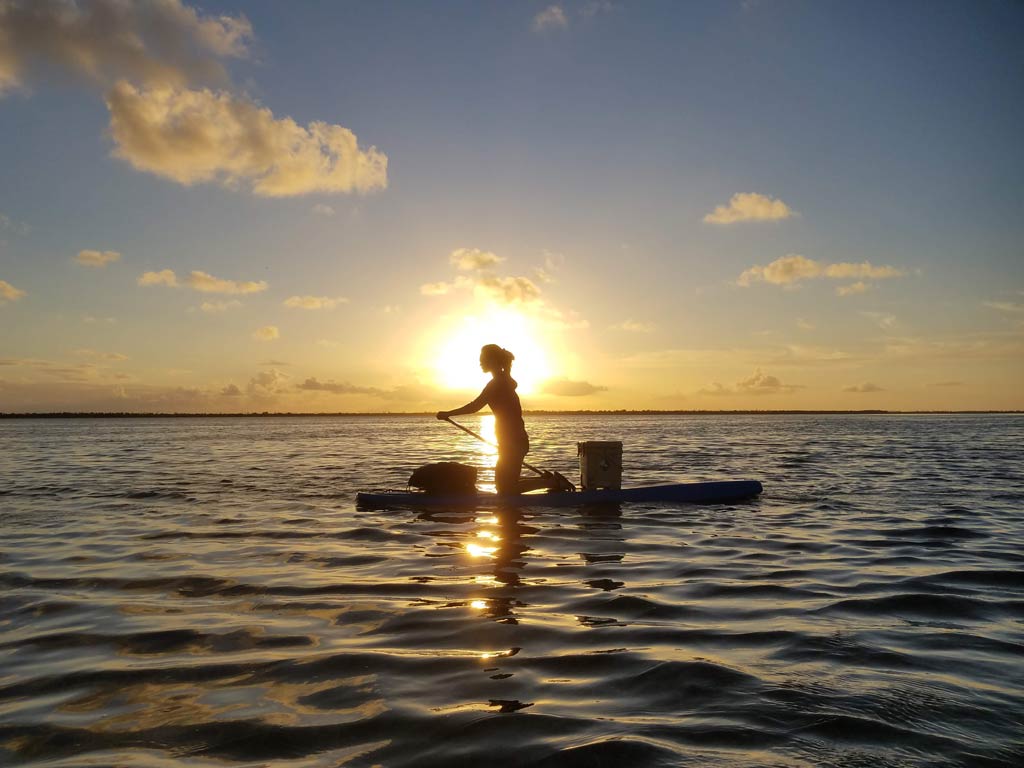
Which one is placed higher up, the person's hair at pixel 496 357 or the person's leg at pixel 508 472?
the person's hair at pixel 496 357

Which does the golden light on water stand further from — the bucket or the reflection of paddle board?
the bucket

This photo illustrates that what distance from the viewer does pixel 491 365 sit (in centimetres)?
1299

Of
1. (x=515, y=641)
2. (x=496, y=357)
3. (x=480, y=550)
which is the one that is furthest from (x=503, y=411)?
(x=515, y=641)

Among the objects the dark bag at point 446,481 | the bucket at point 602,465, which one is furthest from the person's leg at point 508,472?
the bucket at point 602,465

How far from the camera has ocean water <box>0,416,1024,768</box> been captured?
3.86 m

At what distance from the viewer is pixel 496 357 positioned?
42.6 feet

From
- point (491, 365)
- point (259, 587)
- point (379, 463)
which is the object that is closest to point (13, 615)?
point (259, 587)

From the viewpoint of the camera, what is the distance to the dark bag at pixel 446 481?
14.5 m

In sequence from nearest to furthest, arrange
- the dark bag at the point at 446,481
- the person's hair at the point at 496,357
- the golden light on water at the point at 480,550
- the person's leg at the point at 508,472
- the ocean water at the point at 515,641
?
the ocean water at the point at 515,641, the golden light on water at the point at 480,550, the person's hair at the point at 496,357, the person's leg at the point at 508,472, the dark bag at the point at 446,481

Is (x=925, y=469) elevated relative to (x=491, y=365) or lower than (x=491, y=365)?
lower

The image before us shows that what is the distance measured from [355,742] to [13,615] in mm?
4826

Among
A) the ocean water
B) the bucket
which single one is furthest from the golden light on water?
the bucket

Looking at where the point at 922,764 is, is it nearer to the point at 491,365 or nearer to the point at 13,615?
the point at 13,615

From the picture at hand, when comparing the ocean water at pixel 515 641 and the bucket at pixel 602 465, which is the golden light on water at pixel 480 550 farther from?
the bucket at pixel 602 465
